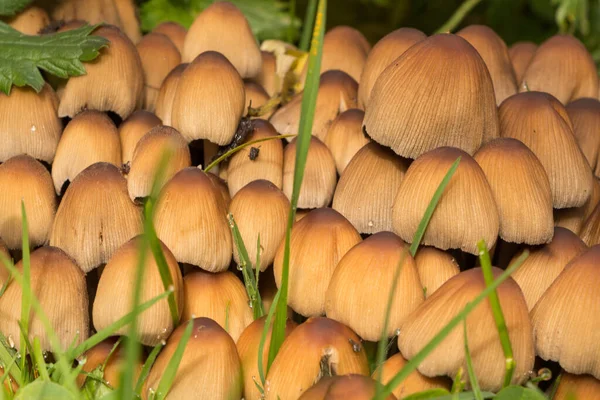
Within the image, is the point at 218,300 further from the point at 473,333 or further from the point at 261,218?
the point at 473,333

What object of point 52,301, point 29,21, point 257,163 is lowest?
point 52,301

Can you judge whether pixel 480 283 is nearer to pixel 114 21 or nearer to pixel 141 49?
pixel 141 49

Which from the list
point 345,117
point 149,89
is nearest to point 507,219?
point 345,117

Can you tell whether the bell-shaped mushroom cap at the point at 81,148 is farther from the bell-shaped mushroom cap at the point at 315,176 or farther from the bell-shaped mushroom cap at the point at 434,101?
the bell-shaped mushroom cap at the point at 434,101

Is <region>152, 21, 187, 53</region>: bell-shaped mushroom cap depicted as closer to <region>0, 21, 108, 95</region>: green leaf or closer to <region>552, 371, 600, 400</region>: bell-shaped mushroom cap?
<region>0, 21, 108, 95</region>: green leaf

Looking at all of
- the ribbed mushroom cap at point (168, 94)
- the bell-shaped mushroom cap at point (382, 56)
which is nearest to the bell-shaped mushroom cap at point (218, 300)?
the ribbed mushroom cap at point (168, 94)

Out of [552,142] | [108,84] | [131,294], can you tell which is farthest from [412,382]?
→ [108,84]
